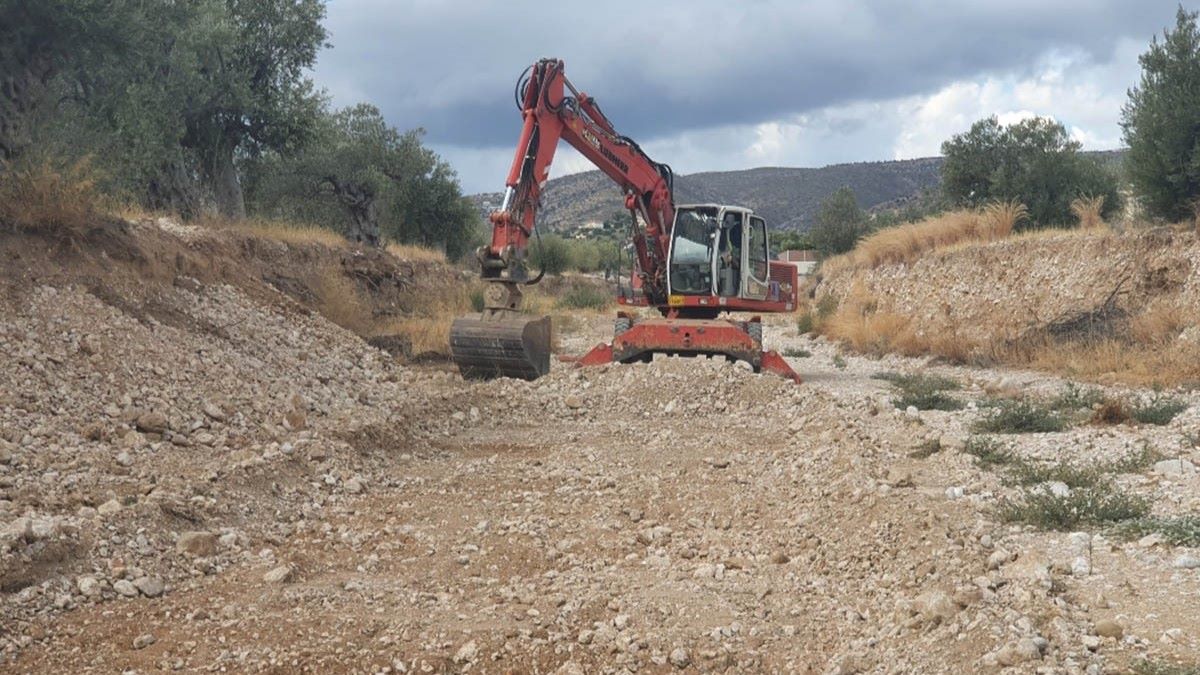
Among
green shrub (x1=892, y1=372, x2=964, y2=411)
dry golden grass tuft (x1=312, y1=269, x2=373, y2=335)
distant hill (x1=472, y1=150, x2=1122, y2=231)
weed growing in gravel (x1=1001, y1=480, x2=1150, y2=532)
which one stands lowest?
green shrub (x1=892, y1=372, x2=964, y2=411)

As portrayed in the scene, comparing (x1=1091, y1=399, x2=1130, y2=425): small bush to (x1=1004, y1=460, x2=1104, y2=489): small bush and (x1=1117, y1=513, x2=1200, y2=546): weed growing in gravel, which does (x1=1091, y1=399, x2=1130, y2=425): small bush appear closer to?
A: (x1=1004, y1=460, x2=1104, y2=489): small bush

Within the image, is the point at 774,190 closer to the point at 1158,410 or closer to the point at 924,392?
the point at 924,392

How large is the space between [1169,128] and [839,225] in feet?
102

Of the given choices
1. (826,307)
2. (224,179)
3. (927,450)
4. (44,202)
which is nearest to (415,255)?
(224,179)

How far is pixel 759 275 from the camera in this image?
17.1m

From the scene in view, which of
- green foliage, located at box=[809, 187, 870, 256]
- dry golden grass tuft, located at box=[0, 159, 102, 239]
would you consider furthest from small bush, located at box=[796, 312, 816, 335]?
green foliage, located at box=[809, 187, 870, 256]

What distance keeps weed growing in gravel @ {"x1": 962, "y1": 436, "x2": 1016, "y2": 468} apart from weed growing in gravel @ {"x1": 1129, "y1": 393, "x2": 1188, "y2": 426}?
1.81 m

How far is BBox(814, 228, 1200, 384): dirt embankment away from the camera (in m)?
15.1

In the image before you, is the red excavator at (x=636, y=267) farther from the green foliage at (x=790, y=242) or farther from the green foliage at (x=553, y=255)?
the green foliage at (x=790, y=242)

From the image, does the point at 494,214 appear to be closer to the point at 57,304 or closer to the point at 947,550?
the point at 57,304

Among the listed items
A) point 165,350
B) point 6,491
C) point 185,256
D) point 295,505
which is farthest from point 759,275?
point 6,491

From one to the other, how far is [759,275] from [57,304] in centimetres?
1071

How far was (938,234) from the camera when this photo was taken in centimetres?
2425

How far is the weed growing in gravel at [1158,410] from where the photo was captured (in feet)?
31.3
